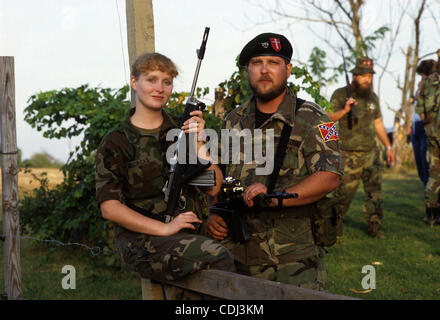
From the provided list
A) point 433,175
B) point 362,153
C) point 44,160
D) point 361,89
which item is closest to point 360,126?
point 362,153

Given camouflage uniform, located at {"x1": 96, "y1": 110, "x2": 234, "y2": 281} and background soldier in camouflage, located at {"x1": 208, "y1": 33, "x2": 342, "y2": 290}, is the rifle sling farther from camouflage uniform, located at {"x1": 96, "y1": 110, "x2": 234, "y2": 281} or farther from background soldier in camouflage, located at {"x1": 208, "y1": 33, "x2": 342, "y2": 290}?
camouflage uniform, located at {"x1": 96, "y1": 110, "x2": 234, "y2": 281}

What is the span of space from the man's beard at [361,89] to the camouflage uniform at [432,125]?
4.11 ft

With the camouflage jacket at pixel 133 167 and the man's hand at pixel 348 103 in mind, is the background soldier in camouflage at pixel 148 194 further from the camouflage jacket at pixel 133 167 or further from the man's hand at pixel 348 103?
the man's hand at pixel 348 103

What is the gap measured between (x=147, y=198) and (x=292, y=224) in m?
0.93

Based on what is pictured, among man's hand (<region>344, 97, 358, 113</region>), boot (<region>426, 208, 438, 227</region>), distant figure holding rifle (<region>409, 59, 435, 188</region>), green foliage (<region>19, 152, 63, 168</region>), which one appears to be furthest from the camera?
green foliage (<region>19, 152, 63, 168</region>)

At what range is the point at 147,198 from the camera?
291cm

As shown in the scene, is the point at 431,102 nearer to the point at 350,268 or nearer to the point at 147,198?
the point at 350,268

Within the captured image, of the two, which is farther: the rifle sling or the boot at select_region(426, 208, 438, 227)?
the boot at select_region(426, 208, 438, 227)

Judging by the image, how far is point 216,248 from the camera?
103 inches

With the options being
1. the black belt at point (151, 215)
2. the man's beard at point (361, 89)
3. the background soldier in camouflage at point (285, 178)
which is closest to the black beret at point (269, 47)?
the background soldier in camouflage at point (285, 178)

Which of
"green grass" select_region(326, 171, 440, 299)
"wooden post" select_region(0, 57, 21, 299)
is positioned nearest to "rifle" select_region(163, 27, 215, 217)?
"wooden post" select_region(0, 57, 21, 299)

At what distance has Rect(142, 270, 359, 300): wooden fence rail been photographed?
2.09 meters

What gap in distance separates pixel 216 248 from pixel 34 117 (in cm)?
557

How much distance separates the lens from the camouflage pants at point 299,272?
10.5 ft
